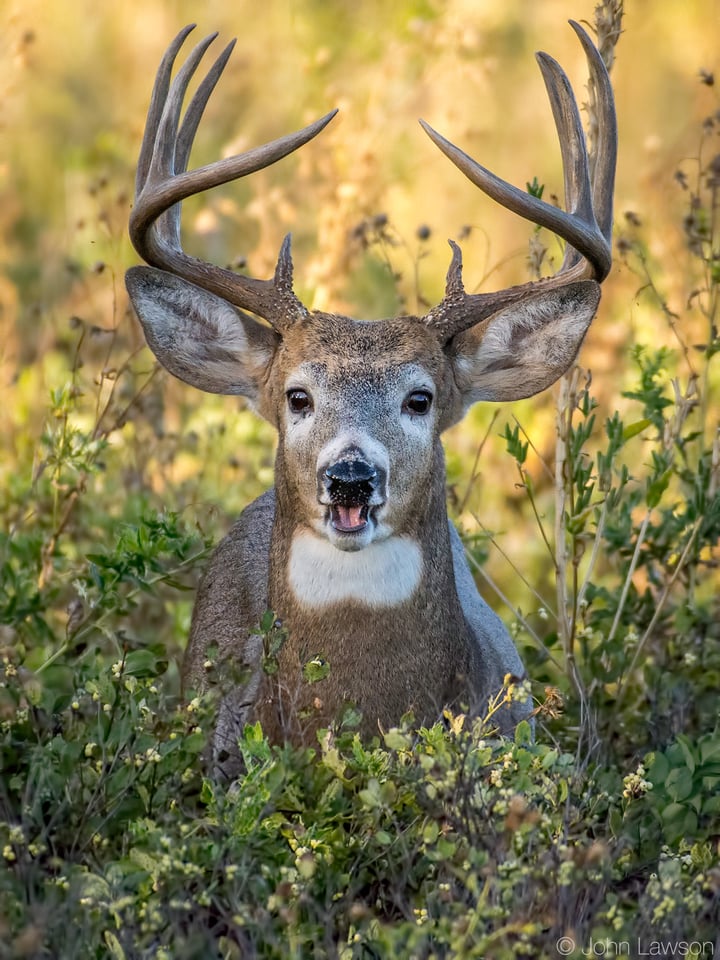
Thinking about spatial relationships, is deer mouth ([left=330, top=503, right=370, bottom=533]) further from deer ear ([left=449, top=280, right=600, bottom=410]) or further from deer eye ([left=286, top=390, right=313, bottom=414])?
deer ear ([left=449, top=280, right=600, bottom=410])

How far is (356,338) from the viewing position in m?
5.42

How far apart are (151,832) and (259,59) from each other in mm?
9348

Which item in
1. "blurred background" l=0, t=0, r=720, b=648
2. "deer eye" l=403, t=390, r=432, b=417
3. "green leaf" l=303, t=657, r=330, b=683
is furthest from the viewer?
"blurred background" l=0, t=0, r=720, b=648

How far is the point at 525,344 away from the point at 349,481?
1.20 m

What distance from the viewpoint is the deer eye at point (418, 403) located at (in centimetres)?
536

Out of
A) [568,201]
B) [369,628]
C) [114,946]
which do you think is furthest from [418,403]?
[114,946]

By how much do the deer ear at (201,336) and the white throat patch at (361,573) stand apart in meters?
0.88

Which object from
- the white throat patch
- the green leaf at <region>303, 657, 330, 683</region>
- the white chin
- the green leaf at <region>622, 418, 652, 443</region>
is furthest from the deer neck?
the green leaf at <region>622, 418, 652, 443</region>

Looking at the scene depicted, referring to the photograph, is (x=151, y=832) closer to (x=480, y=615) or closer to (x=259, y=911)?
(x=259, y=911)

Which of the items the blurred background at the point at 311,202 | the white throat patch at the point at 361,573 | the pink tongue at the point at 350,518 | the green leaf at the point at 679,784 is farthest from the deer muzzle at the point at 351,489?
the blurred background at the point at 311,202

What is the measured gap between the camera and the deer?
16.8 ft

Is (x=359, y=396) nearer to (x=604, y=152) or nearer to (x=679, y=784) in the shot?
(x=604, y=152)

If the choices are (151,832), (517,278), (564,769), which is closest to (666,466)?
(564,769)

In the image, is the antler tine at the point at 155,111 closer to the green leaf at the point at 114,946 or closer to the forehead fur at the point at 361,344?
the forehead fur at the point at 361,344
